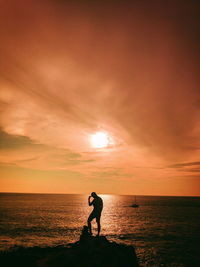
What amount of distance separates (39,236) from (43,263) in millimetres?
27168

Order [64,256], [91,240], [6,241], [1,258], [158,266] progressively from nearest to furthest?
1. [64,256]
2. [91,240]
3. [1,258]
4. [158,266]
5. [6,241]

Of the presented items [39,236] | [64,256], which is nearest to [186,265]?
[64,256]

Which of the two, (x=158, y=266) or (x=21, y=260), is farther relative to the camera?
(x=158, y=266)

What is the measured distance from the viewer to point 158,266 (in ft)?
72.1

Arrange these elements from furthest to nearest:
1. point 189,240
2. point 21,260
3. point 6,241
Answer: point 189,240
point 6,241
point 21,260

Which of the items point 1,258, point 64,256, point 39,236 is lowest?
point 39,236

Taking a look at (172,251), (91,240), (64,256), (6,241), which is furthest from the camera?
(6,241)

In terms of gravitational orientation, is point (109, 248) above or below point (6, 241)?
above

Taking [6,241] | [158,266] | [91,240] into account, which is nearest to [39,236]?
[6,241]

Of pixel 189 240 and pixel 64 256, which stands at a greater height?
pixel 64 256

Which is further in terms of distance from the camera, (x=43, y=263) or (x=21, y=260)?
(x=21, y=260)

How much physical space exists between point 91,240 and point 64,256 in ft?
6.47

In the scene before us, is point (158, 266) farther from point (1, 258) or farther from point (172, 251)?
point (1, 258)

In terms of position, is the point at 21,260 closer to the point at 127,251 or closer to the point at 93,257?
the point at 93,257
